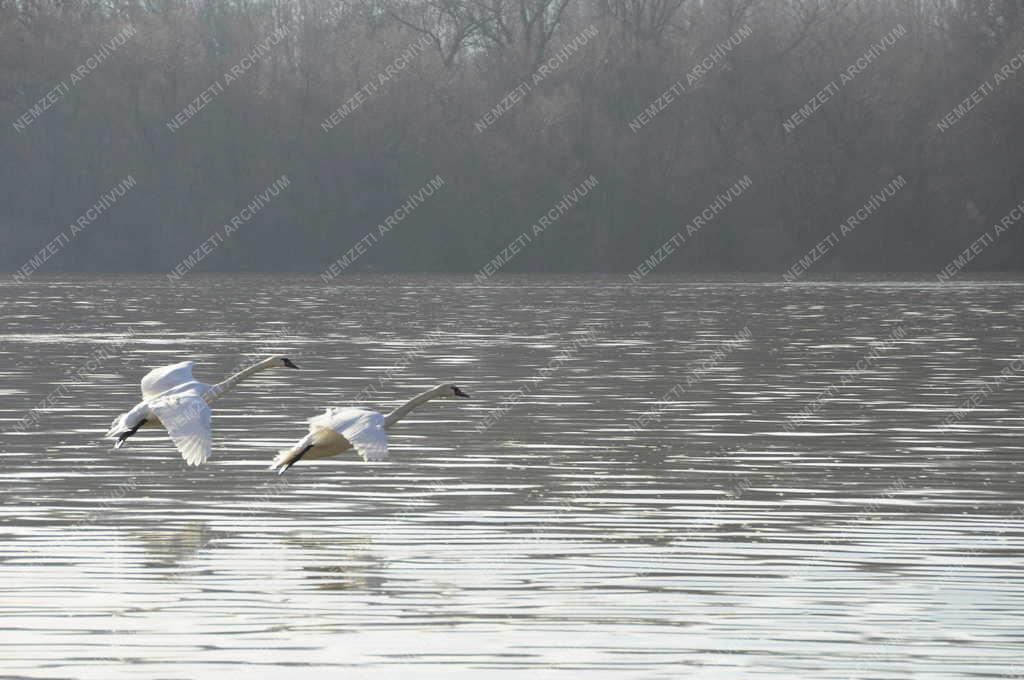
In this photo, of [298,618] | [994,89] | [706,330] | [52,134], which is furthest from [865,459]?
[52,134]

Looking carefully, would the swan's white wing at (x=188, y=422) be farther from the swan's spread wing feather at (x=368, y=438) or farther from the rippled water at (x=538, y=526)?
the swan's spread wing feather at (x=368, y=438)

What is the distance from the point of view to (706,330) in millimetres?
35875

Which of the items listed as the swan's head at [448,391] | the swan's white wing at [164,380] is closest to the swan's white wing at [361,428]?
the swan's head at [448,391]

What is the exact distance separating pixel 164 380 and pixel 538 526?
11.8ft

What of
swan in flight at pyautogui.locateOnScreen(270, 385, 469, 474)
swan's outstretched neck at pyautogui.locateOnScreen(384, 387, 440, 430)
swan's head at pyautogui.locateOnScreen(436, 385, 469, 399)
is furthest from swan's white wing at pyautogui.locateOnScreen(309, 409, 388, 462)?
swan's head at pyautogui.locateOnScreen(436, 385, 469, 399)

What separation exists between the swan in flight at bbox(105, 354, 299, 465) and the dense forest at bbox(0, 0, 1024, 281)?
197 feet

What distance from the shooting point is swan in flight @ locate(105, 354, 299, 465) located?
43.6 feet

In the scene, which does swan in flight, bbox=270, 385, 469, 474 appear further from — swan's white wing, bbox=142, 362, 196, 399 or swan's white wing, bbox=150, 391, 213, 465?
swan's white wing, bbox=142, 362, 196, 399

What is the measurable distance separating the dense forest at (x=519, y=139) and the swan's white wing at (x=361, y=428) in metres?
62.0

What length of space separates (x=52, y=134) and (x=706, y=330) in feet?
158

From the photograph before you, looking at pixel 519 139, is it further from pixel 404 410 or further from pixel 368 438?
pixel 368 438

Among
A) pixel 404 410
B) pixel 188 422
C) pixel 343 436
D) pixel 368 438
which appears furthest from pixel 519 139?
pixel 368 438

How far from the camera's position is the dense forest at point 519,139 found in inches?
2985

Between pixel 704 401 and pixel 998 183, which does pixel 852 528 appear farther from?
pixel 998 183
